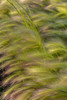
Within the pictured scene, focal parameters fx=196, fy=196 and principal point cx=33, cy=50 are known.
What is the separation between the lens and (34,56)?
1280 millimetres

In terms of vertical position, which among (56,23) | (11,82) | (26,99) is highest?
(56,23)

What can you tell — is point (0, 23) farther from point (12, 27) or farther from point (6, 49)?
point (6, 49)

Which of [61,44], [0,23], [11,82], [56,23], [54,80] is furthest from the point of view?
[0,23]

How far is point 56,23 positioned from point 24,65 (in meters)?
0.41

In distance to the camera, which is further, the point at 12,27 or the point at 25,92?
the point at 12,27

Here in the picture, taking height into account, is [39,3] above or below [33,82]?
above

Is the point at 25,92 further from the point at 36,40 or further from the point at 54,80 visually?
the point at 36,40

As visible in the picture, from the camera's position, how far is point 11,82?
1408 mm

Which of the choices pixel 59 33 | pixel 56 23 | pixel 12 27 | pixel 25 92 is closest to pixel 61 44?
pixel 59 33

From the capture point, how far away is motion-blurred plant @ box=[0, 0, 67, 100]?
3.79 ft

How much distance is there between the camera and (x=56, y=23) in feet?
5.03

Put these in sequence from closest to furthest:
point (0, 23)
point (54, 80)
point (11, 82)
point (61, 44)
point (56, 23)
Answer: point (54, 80), point (61, 44), point (11, 82), point (56, 23), point (0, 23)

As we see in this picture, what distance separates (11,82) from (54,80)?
366mm

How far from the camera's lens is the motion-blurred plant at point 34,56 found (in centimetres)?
116
